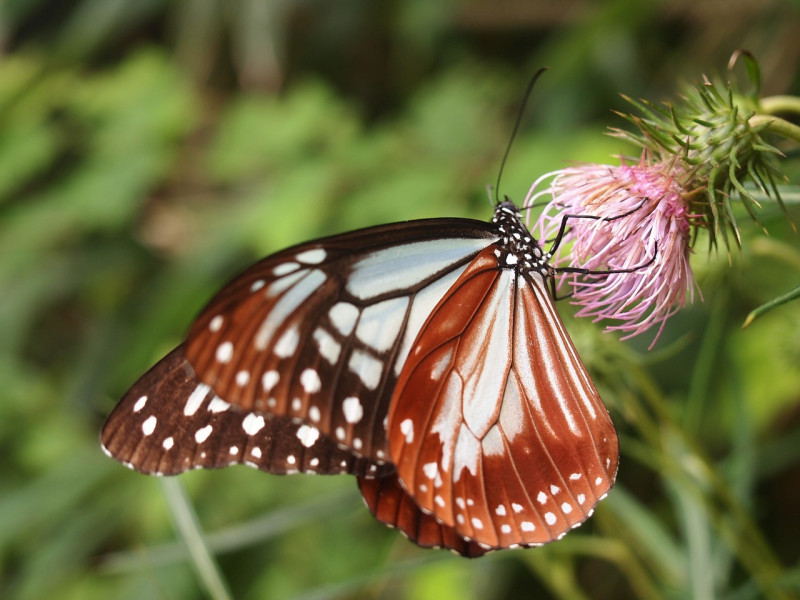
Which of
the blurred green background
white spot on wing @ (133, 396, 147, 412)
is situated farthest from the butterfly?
the blurred green background

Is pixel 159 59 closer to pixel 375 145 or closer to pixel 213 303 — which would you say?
pixel 375 145

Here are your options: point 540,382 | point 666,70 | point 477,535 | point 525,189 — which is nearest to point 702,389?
point 540,382

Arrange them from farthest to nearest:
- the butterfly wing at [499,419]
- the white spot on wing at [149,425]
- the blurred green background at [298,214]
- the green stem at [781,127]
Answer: the blurred green background at [298,214] → the white spot on wing at [149,425] → the butterfly wing at [499,419] → the green stem at [781,127]

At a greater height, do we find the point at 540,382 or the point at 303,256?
the point at 303,256

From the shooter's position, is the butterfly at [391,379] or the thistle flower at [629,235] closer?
the thistle flower at [629,235]

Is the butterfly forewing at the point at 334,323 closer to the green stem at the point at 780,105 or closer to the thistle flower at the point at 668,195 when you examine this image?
the thistle flower at the point at 668,195

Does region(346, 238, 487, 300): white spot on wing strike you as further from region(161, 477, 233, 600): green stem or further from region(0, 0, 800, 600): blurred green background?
region(161, 477, 233, 600): green stem

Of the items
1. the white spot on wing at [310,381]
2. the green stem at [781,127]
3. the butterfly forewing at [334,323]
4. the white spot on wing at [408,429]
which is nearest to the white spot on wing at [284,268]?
the butterfly forewing at [334,323]

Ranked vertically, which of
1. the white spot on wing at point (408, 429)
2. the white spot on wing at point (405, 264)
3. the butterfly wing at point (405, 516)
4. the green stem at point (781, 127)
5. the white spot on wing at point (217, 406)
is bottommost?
the butterfly wing at point (405, 516)
